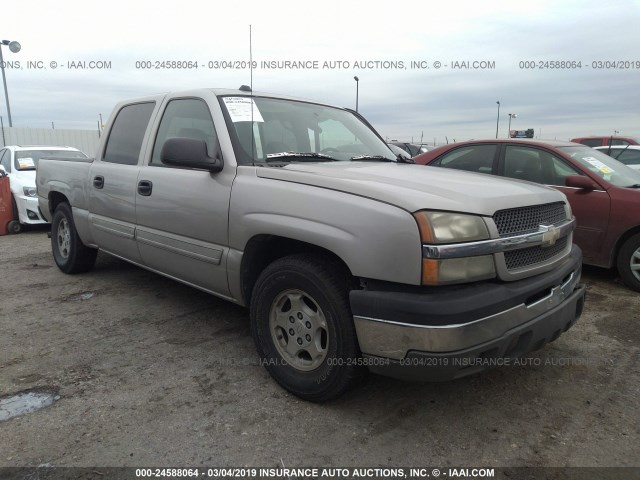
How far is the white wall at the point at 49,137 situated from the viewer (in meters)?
20.1

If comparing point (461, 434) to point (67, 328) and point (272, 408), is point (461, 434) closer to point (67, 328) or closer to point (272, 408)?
point (272, 408)

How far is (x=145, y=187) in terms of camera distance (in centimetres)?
374

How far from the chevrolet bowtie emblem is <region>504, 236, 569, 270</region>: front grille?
0.04 meters

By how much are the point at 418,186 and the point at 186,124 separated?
2005 mm

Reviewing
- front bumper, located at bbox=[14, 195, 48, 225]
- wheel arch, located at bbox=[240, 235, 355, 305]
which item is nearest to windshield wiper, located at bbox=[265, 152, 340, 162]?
wheel arch, located at bbox=[240, 235, 355, 305]

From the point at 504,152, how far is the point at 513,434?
4.02 metres

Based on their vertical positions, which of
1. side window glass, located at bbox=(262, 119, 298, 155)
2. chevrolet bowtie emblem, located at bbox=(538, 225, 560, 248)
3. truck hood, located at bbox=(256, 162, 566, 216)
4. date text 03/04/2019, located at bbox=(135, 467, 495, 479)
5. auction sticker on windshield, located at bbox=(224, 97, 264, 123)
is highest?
auction sticker on windshield, located at bbox=(224, 97, 264, 123)

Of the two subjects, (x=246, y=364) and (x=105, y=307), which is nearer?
(x=246, y=364)

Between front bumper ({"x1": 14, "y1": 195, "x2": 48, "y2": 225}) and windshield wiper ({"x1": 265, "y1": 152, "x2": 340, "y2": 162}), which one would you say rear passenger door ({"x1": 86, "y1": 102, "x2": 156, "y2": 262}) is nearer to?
windshield wiper ({"x1": 265, "y1": 152, "x2": 340, "y2": 162})

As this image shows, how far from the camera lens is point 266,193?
280cm

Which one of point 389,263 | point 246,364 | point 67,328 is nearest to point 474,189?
point 389,263

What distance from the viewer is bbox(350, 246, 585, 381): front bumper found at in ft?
7.02

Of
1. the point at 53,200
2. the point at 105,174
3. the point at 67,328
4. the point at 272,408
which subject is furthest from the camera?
the point at 53,200

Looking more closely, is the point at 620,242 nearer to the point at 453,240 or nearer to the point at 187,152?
the point at 453,240
